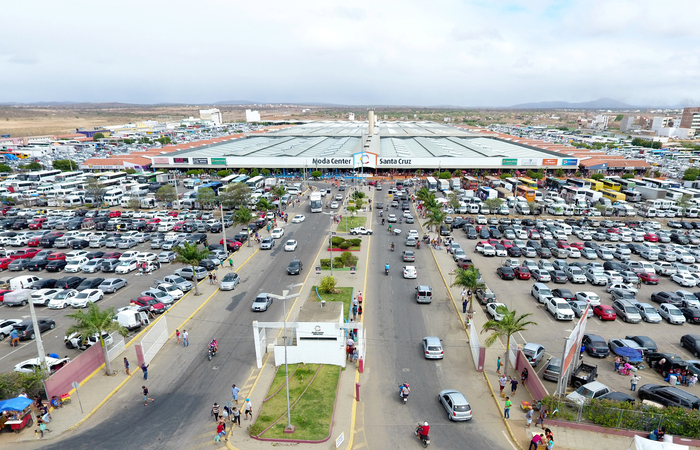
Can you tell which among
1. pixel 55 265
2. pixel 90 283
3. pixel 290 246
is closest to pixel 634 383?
pixel 290 246

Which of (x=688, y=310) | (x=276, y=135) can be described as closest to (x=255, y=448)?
(x=688, y=310)

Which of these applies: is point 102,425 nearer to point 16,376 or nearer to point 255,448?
point 16,376

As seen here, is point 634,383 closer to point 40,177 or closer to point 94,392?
point 94,392

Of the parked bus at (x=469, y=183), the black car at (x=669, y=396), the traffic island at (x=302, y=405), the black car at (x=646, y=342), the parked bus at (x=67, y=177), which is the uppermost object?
the parked bus at (x=67, y=177)

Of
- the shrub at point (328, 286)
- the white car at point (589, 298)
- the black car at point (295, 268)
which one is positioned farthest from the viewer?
the black car at point (295, 268)

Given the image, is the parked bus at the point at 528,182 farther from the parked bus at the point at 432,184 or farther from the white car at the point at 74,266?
the white car at the point at 74,266

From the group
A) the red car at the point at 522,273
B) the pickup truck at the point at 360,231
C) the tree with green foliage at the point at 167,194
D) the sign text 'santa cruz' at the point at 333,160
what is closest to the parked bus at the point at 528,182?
the sign text 'santa cruz' at the point at 333,160
